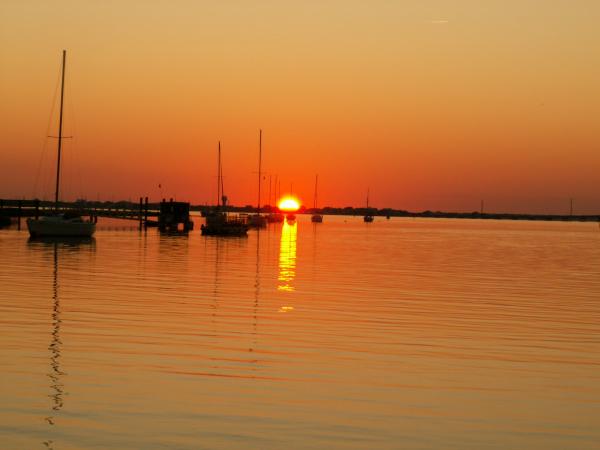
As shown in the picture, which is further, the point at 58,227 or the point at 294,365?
the point at 58,227

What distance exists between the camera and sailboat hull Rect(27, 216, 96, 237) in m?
71.1

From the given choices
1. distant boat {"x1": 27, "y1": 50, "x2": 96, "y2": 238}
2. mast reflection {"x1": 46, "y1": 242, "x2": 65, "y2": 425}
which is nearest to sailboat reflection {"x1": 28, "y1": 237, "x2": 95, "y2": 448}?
mast reflection {"x1": 46, "y1": 242, "x2": 65, "y2": 425}

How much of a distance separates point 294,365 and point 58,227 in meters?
58.0

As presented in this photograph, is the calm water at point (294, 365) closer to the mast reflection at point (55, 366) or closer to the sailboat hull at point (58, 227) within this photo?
the mast reflection at point (55, 366)

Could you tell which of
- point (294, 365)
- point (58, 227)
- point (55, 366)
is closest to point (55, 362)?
point (55, 366)

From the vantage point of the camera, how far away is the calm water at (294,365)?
12367mm

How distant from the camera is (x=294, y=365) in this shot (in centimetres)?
1747

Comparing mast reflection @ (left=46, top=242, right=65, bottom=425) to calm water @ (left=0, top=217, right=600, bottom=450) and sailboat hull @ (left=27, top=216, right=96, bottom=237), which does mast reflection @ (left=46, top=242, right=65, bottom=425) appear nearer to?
calm water @ (left=0, top=217, right=600, bottom=450)

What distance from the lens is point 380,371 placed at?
17047mm

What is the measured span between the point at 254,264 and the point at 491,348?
30.3 meters

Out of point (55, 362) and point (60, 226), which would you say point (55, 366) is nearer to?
point (55, 362)

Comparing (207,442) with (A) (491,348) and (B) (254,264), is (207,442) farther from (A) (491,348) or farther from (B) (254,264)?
(B) (254,264)

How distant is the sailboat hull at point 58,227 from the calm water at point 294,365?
1395 inches

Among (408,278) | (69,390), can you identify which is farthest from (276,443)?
(408,278)
